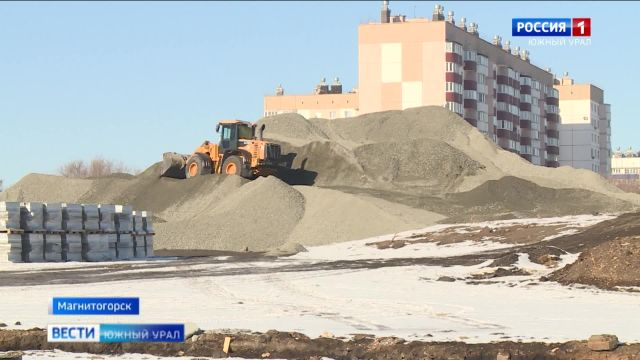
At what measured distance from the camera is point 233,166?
187ft

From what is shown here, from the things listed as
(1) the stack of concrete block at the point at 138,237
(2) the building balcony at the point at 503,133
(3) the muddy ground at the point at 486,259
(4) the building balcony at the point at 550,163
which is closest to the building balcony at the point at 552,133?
(4) the building balcony at the point at 550,163

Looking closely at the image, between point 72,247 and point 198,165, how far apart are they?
82.7 feet

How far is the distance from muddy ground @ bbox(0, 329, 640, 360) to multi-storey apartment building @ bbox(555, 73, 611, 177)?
13553 cm

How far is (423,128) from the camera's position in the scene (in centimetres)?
7719

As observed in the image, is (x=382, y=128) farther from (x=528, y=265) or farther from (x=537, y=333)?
(x=537, y=333)

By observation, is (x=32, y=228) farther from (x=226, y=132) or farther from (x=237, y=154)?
(x=237, y=154)

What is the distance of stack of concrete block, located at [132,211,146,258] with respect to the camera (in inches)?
1482

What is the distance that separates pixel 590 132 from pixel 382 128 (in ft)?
260

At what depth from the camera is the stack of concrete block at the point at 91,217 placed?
1357 inches

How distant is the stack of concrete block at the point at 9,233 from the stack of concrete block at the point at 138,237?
5786 mm

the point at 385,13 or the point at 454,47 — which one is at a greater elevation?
the point at 385,13

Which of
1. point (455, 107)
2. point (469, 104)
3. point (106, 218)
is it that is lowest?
point (106, 218)

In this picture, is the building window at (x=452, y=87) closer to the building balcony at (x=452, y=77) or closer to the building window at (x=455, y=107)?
the building balcony at (x=452, y=77)

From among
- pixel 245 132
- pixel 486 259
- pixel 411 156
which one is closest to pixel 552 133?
pixel 411 156
